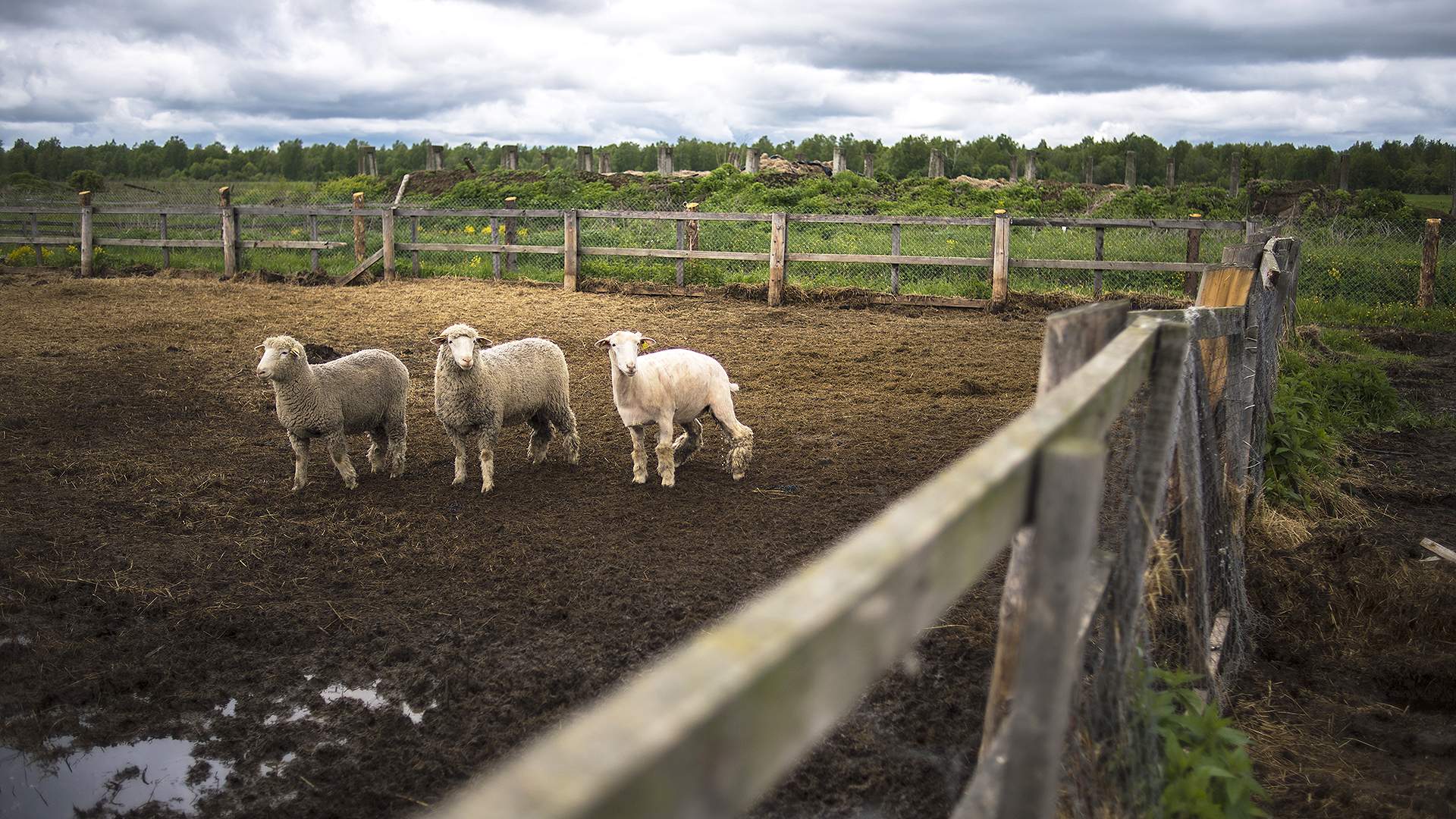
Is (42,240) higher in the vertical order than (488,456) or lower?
higher

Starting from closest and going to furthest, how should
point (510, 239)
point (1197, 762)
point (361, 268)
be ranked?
point (1197, 762), point (510, 239), point (361, 268)

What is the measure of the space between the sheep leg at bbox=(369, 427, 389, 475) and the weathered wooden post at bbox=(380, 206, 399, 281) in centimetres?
1018

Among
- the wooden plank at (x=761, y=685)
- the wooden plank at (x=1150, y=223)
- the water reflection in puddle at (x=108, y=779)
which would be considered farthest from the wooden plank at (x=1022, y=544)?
the wooden plank at (x=1150, y=223)

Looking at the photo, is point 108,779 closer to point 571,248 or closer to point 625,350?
point 625,350

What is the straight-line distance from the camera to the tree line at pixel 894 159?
3784 centimetres

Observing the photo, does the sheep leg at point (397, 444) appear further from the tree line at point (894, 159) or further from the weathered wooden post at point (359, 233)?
the tree line at point (894, 159)

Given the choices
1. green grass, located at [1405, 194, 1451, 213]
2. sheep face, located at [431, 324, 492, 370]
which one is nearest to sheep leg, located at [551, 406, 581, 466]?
sheep face, located at [431, 324, 492, 370]

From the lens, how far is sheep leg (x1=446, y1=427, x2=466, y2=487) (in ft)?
22.2

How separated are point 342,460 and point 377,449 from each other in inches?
23.6

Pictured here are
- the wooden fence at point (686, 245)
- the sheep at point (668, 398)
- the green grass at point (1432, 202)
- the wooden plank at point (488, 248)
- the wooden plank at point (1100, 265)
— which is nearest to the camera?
the sheep at point (668, 398)

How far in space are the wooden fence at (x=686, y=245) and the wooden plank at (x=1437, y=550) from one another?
794cm

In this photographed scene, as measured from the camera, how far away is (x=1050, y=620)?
157cm

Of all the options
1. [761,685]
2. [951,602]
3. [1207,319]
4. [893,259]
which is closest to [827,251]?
[893,259]

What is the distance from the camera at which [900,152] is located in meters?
39.4
